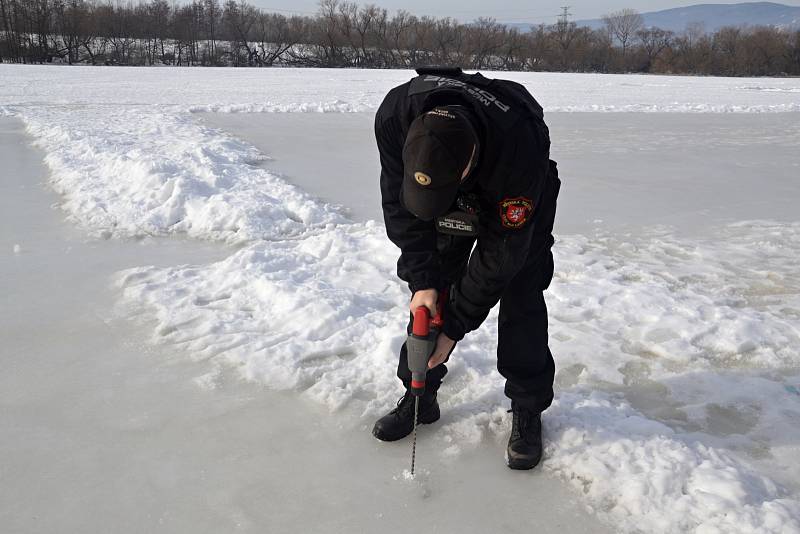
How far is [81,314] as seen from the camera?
140 inches

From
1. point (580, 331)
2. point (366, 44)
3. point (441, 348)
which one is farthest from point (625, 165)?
point (366, 44)

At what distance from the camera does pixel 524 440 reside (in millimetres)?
2396

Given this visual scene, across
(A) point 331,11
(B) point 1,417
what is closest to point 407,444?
(B) point 1,417

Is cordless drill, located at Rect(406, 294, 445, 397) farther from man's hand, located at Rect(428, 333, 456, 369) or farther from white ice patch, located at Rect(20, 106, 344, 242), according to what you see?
white ice patch, located at Rect(20, 106, 344, 242)

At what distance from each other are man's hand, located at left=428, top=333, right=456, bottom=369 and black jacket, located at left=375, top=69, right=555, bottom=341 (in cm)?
4

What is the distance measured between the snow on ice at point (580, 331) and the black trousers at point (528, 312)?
0.91 feet

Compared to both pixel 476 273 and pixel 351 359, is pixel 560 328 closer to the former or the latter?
pixel 351 359

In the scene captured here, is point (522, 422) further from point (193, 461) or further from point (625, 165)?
point (625, 165)

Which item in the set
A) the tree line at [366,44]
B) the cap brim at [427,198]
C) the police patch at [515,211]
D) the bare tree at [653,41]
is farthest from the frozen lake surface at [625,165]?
the bare tree at [653,41]

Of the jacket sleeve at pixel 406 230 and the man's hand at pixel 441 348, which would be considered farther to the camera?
the man's hand at pixel 441 348

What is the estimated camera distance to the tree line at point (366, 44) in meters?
57.2

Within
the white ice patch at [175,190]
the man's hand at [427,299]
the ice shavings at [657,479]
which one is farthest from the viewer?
the white ice patch at [175,190]

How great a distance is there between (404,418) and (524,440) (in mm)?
504

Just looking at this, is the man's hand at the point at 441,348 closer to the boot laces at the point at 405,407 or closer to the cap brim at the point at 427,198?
the boot laces at the point at 405,407
